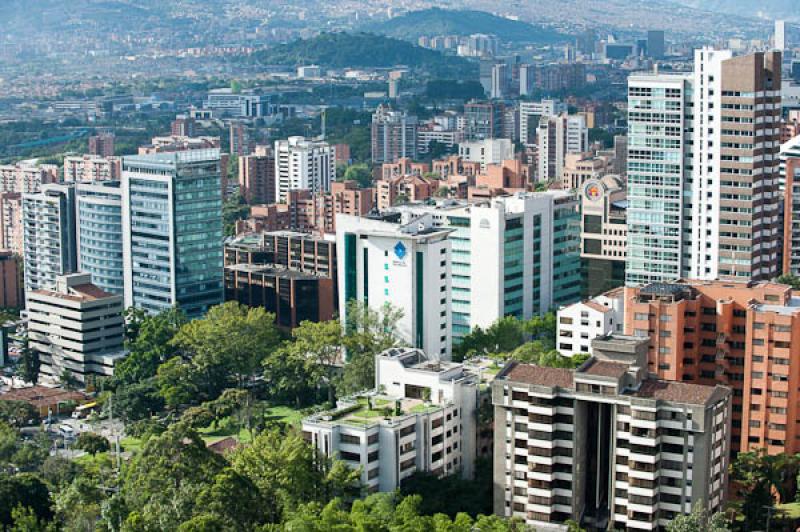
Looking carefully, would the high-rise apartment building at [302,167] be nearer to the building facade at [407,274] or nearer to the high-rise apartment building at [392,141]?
the high-rise apartment building at [392,141]

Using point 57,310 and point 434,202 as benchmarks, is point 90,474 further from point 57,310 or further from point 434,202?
point 434,202

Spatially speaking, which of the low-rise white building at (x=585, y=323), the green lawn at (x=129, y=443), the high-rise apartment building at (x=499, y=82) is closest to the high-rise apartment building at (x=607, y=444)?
the low-rise white building at (x=585, y=323)

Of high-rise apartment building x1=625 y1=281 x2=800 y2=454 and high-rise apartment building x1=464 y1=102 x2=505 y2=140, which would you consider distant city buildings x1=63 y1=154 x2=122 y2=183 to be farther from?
high-rise apartment building x1=625 y1=281 x2=800 y2=454

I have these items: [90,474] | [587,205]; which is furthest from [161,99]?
[90,474]

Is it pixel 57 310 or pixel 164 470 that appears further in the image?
pixel 57 310

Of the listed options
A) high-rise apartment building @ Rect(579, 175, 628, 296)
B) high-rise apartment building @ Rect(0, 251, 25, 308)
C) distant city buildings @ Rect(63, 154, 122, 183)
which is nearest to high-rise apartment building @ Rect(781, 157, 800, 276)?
high-rise apartment building @ Rect(579, 175, 628, 296)

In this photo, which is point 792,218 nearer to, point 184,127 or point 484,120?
point 484,120
